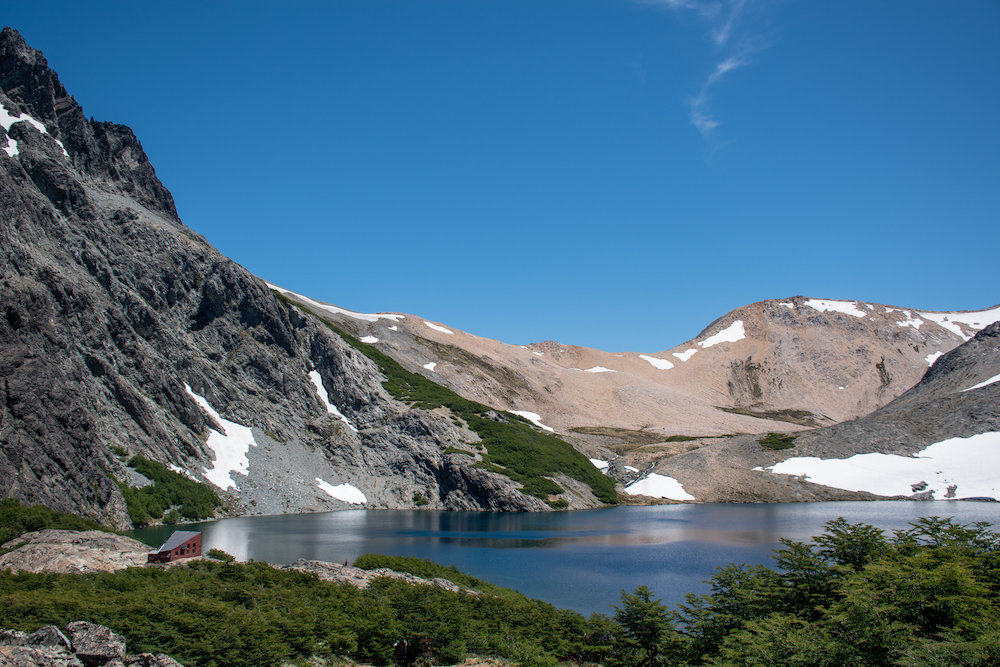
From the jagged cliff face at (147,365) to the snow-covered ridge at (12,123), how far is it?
0.84 feet

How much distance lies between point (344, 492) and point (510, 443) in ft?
89.8

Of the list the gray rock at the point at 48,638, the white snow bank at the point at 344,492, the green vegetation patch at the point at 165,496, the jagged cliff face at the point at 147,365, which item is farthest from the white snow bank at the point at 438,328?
the gray rock at the point at 48,638

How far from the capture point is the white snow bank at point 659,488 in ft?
312

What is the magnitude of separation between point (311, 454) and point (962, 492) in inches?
3383

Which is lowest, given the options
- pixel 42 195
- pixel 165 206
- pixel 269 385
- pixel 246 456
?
pixel 246 456

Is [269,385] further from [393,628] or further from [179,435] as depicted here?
[393,628]

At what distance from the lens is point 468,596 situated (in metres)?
28.0

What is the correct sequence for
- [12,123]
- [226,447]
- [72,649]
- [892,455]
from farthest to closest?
1. [892,455]
2. [12,123]
3. [226,447]
4. [72,649]

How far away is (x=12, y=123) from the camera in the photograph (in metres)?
79.3

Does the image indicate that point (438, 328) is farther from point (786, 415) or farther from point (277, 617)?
point (277, 617)

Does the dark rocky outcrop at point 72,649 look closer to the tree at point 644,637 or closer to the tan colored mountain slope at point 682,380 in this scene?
the tree at point 644,637

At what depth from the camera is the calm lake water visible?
37.7 meters

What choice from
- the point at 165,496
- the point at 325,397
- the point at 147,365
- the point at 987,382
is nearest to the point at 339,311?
the point at 325,397

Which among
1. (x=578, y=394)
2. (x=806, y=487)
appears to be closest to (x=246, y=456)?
(x=806, y=487)
